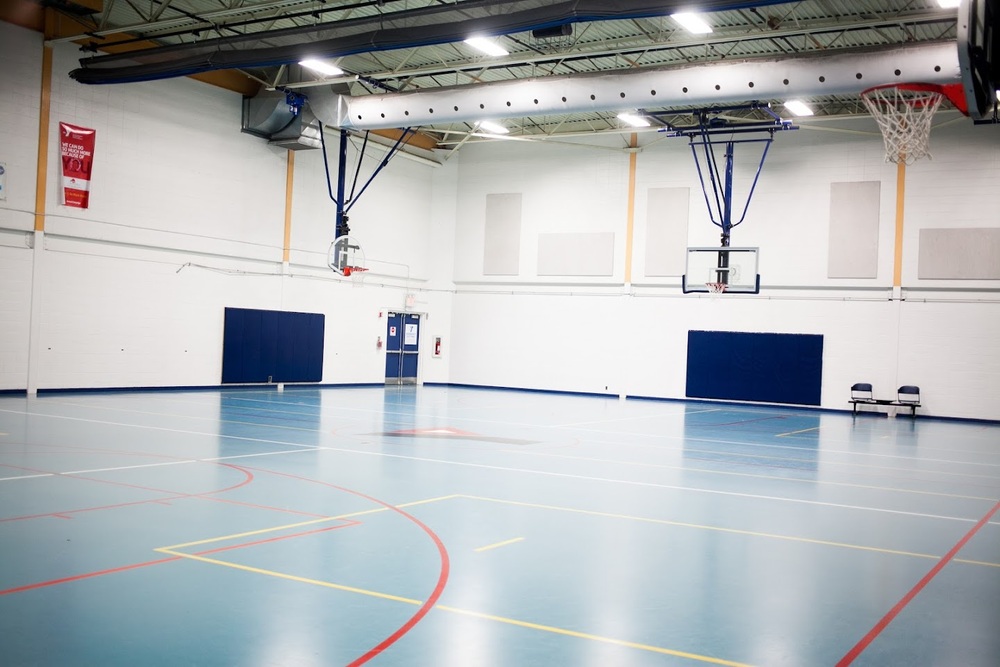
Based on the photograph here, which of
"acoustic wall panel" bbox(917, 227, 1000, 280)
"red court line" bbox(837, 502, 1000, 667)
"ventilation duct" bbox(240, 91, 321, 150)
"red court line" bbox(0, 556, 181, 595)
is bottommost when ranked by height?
"red court line" bbox(0, 556, 181, 595)

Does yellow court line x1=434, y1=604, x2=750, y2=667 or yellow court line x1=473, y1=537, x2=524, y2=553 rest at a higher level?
yellow court line x1=434, y1=604, x2=750, y2=667

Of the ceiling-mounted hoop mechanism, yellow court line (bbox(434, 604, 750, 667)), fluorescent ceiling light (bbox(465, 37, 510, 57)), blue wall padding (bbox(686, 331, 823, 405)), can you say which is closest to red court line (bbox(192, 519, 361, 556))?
yellow court line (bbox(434, 604, 750, 667))

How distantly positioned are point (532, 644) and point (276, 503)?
4.87m

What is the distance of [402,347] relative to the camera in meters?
35.2

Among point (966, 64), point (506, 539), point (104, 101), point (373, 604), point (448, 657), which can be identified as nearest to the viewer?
point (448, 657)

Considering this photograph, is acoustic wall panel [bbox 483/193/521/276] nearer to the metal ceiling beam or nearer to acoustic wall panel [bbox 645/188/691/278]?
acoustic wall panel [bbox 645/188/691/278]

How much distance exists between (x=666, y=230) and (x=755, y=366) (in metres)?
5.91

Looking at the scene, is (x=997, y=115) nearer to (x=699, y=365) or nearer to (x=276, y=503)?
(x=699, y=365)

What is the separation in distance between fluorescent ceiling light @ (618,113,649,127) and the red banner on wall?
1587 cm

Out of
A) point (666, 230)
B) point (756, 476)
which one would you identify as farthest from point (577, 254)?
point (756, 476)

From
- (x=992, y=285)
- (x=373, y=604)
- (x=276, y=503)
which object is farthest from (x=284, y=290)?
(x=373, y=604)

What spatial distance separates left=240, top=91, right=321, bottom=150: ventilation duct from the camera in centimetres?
2670

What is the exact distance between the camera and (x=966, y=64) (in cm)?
700

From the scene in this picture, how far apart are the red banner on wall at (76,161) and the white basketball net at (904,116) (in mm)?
19556
